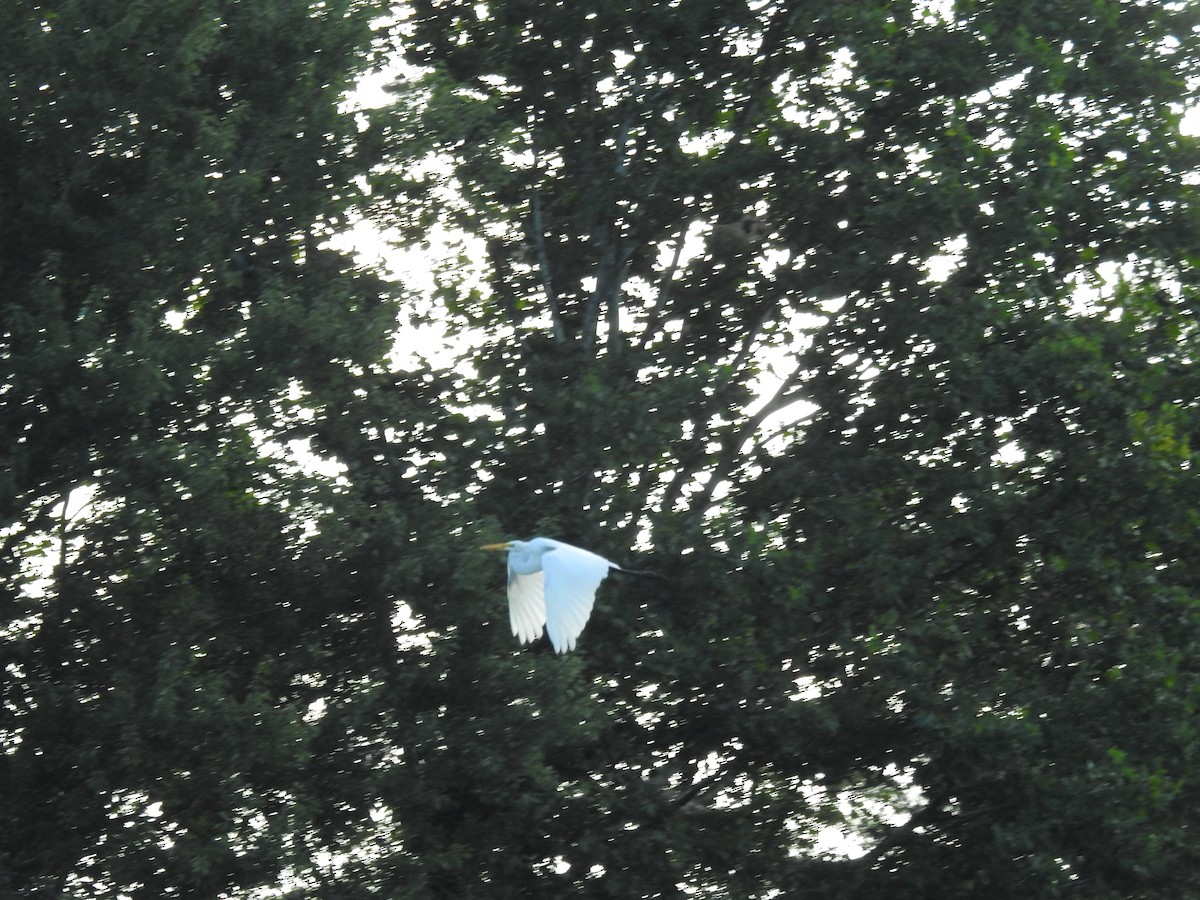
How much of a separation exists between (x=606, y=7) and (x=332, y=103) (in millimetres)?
2227

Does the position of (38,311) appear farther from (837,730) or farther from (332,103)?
(837,730)

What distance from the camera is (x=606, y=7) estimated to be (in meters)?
10.5

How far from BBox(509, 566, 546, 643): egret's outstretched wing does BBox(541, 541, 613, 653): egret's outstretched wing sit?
0.31 m

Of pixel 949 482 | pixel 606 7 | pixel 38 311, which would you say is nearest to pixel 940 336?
pixel 949 482

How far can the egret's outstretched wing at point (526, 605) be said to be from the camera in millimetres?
8148

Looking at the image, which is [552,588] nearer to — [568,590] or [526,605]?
[568,590]

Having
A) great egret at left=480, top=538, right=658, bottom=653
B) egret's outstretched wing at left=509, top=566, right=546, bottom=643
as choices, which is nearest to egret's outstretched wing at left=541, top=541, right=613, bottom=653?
great egret at left=480, top=538, right=658, bottom=653

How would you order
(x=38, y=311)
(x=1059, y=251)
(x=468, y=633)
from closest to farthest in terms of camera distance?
(x=38, y=311), (x=468, y=633), (x=1059, y=251)

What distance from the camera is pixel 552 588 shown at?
769 centimetres

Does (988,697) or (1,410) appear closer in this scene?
(1,410)

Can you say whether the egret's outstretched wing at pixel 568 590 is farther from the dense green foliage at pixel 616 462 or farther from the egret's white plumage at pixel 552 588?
the dense green foliage at pixel 616 462

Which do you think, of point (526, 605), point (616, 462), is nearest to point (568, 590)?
point (526, 605)

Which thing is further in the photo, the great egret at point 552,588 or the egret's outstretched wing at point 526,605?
the egret's outstretched wing at point 526,605

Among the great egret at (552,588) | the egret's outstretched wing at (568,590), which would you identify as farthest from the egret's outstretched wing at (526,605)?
the egret's outstretched wing at (568,590)
